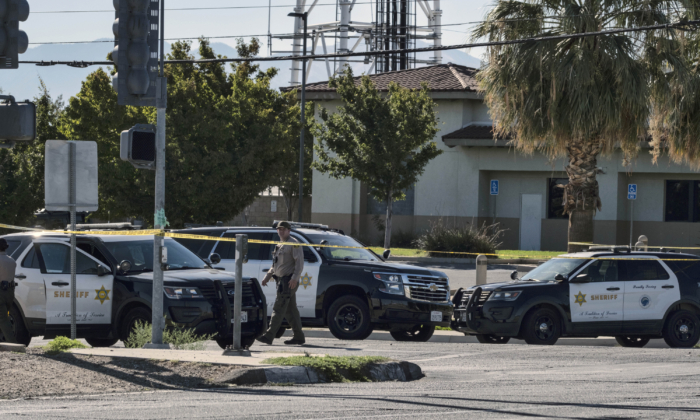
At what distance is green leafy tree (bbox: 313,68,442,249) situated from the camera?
3269 cm

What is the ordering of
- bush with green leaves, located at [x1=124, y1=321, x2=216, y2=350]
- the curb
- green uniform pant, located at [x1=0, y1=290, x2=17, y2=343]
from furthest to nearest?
green uniform pant, located at [x1=0, y1=290, x2=17, y2=343] < bush with green leaves, located at [x1=124, y1=321, x2=216, y2=350] < the curb

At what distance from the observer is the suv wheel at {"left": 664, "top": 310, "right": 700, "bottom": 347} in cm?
1474

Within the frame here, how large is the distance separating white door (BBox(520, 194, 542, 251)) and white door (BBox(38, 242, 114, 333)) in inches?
1072

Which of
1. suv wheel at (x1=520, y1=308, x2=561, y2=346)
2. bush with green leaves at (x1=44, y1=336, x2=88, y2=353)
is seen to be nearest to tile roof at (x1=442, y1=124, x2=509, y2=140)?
suv wheel at (x1=520, y1=308, x2=561, y2=346)

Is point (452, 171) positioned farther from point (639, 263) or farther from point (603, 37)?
point (639, 263)

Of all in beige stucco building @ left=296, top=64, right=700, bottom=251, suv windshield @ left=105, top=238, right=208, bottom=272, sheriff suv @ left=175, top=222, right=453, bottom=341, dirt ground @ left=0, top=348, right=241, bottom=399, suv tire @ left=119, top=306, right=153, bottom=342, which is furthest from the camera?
beige stucco building @ left=296, top=64, right=700, bottom=251

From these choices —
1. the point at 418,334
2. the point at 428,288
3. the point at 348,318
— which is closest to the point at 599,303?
the point at 428,288

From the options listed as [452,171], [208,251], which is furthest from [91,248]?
[452,171]

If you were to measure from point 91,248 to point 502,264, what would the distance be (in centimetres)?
1767

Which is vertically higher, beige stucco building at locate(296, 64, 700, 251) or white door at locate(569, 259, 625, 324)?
beige stucco building at locate(296, 64, 700, 251)

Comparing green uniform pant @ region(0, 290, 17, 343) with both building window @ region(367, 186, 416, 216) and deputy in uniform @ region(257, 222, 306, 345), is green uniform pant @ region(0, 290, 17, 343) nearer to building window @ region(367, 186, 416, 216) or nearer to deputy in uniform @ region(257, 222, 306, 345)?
deputy in uniform @ region(257, 222, 306, 345)

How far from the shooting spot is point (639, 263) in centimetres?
1497

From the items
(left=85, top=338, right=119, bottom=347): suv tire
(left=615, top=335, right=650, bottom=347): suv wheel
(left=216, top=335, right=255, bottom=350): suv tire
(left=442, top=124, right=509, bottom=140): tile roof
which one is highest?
(left=442, top=124, right=509, bottom=140): tile roof

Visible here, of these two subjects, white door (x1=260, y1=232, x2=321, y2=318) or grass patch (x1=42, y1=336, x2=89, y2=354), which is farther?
white door (x1=260, y1=232, x2=321, y2=318)
